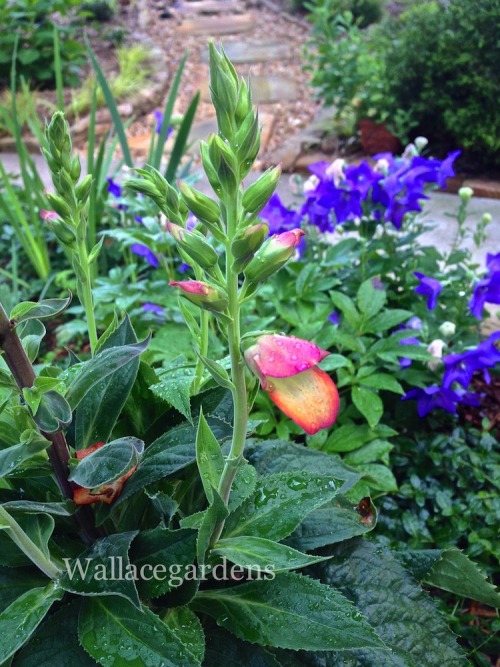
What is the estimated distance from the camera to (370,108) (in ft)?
15.0

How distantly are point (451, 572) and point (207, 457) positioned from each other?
627 mm

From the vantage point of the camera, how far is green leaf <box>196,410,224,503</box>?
78 cm

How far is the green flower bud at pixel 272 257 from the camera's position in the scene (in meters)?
0.65

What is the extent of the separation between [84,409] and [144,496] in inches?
Answer: 7.6

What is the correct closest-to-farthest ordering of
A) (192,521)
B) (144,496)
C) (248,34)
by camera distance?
(192,521), (144,496), (248,34)

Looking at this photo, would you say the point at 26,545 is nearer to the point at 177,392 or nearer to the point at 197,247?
the point at 177,392

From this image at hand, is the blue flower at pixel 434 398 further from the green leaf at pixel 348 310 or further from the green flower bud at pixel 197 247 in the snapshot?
the green flower bud at pixel 197 247

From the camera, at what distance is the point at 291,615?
2.87 feet

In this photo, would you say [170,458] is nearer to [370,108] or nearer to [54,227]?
[54,227]

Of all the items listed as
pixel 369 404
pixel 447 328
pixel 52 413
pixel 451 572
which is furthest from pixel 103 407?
pixel 447 328

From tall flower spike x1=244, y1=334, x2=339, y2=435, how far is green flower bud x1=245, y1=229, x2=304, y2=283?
0.08 metres

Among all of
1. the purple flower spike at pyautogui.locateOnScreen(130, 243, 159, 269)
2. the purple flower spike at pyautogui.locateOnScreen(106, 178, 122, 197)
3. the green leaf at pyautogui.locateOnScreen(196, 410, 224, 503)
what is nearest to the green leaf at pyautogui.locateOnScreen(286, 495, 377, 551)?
the green leaf at pyautogui.locateOnScreen(196, 410, 224, 503)

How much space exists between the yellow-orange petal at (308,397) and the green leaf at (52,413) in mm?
304

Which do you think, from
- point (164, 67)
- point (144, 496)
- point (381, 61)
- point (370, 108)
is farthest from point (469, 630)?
point (164, 67)
